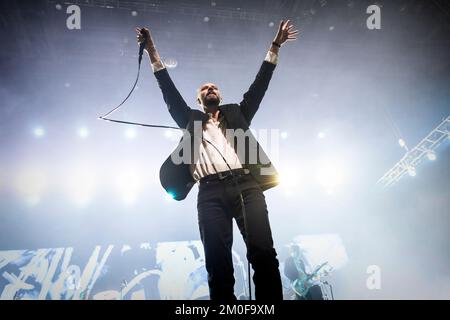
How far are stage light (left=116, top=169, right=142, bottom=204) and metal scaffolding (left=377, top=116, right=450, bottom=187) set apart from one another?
583 cm

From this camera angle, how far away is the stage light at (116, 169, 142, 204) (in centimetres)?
663

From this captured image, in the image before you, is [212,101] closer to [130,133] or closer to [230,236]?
[230,236]

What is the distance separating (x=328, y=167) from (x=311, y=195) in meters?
0.81

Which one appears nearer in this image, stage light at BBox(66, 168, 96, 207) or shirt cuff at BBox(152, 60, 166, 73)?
shirt cuff at BBox(152, 60, 166, 73)

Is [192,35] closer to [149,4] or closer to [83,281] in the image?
[149,4]

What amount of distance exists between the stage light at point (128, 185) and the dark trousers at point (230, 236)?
534cm

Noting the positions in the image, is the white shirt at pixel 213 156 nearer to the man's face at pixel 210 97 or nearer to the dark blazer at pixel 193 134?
the dark blazer at pixel 193 134

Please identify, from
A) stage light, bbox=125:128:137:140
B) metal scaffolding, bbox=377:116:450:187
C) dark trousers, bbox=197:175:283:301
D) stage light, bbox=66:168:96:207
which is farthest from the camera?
stage light, bbox=125:128:137:140

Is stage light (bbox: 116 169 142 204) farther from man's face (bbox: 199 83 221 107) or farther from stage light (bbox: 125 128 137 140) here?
man's face (bbox: 199 83 221 107)

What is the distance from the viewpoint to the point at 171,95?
6.65 feet

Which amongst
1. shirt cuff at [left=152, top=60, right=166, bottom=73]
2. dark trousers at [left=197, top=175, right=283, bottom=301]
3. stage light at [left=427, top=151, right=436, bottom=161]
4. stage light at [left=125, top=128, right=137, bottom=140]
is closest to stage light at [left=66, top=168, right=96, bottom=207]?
stage light at [left=125, top=128, right=137, bottom=140]

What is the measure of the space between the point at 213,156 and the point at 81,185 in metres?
5.53
